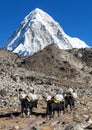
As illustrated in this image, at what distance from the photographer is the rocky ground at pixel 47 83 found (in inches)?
1243

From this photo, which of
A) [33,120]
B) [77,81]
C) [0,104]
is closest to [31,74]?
[77,81]

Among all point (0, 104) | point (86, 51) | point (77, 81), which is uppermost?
point (86, 51)

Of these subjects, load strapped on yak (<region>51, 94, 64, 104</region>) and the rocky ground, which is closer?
the rocky ground

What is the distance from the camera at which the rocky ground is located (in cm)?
3158

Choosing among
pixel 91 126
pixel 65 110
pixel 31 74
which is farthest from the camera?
pixel 31 74

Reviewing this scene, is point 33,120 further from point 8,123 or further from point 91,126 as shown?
point 91,126

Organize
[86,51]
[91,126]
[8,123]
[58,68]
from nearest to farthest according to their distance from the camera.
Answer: [91,126]
[8,123]
[58,68]
[86,51]

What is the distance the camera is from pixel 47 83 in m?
84.2

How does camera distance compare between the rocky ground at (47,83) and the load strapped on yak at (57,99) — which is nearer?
the rocky ground at (47,83)

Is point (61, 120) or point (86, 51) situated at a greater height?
point (86, 51)

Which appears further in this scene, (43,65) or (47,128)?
(43,65)

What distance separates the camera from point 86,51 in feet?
397

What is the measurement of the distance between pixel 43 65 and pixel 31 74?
11742mm

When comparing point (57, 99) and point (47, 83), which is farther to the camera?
point (47, 83)
